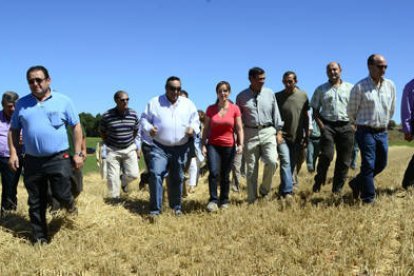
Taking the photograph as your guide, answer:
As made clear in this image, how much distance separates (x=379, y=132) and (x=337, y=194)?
1487mm

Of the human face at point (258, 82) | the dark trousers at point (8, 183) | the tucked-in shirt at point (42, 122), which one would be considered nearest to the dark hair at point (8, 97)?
the dark trousers at point (8, 183)

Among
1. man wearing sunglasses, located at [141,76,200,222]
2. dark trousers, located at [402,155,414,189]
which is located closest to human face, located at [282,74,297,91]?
man wearing sunglasses, located at [141,76,200,222]

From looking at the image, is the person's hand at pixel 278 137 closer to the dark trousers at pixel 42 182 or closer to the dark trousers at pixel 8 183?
the dark trousers at pixel 42 182

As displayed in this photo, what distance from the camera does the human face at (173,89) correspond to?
739 centimetres

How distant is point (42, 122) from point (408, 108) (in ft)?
18.1

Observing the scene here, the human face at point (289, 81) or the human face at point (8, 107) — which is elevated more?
the human face at point (289, 81)

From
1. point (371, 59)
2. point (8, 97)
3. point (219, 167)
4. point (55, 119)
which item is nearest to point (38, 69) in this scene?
A: point (55, 119)

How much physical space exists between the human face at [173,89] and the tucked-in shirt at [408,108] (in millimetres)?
3608

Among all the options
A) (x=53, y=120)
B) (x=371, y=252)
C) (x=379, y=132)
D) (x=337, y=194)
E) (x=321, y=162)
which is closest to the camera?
(x=371, y=252)

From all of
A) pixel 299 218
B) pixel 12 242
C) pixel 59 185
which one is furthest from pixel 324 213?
pixel 12 242

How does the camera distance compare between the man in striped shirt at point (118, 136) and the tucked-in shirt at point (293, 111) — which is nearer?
the tucked-in shirt at point (293, 111)

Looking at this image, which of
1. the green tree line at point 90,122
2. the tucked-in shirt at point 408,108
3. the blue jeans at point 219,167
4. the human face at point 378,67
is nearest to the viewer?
the human face at point 378,67

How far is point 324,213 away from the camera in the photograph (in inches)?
253

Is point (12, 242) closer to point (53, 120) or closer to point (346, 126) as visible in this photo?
point (53, 120)
